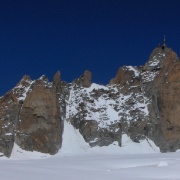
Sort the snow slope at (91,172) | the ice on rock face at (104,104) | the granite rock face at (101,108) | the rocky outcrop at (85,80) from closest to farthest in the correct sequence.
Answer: the snow slope at (91,172), the granite rock face at (101,108), the ice on rock face at (104,104), the rocky outcrop at (85,80)

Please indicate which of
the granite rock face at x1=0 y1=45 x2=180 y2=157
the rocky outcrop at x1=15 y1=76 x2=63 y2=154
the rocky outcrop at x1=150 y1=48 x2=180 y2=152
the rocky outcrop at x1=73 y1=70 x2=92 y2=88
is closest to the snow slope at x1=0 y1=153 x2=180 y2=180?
the rocky outcrop at x1=15 y1=76 x2=63 y2=154

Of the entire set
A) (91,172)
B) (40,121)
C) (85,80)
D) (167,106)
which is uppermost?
(85,80)

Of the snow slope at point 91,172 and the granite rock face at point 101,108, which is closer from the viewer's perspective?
the snow slope at point 91,172

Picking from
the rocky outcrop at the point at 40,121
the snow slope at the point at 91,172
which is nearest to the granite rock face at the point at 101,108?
the rocky outcrop at the point at 40,121

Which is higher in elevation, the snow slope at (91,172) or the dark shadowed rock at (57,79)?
the dark shadowed rock at (57,79)

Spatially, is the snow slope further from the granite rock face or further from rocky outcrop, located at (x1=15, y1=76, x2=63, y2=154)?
the granite rock face

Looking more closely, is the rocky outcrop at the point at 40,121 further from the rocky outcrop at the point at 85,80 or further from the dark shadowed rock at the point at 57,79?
the rocky outcrop at the point at 85,80

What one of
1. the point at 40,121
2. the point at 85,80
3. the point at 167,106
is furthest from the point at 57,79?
the point at 167,106

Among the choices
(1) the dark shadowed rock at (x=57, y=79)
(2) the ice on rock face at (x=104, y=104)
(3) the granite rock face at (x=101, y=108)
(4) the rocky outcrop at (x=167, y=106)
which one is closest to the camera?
(3) the granite rock face at (x=101, y=108)

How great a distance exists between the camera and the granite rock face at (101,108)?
90.9 m

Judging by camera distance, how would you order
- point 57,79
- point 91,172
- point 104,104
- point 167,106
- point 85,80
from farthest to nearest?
point 85,80 → point 104,104 → point 57,79 → point 167,106 → point 91,172

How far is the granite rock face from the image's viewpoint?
90938 millimetres

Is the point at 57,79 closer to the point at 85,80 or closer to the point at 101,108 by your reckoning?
the point at 85,80

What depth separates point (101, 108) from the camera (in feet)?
343
